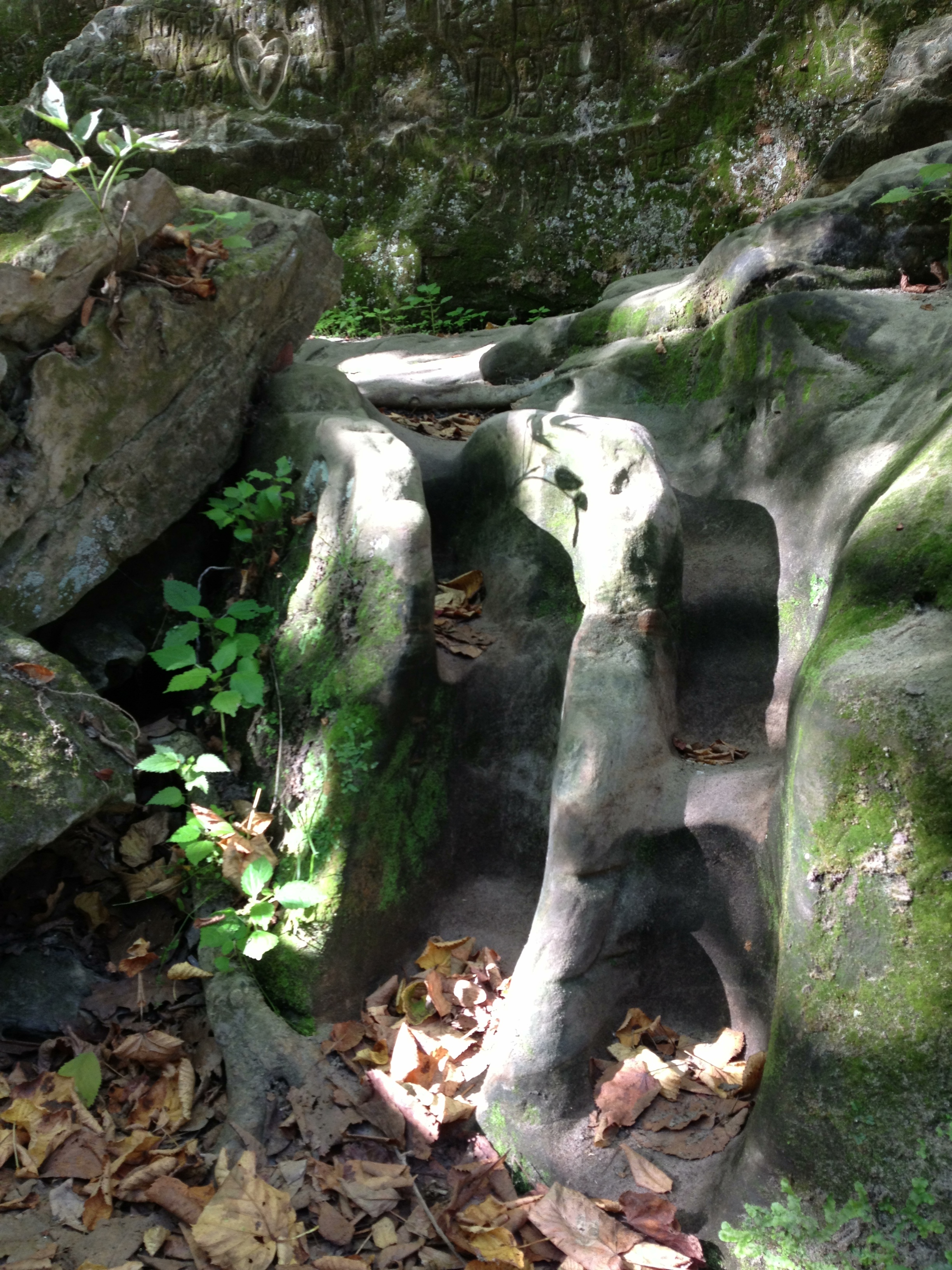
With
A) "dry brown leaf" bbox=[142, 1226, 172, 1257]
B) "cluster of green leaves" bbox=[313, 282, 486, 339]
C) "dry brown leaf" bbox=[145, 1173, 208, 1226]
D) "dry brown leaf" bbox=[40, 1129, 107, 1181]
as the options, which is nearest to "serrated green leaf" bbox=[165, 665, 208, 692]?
"dry brown leaf" bbox=[40, 1129, 107, 1181]

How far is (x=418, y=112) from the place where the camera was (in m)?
8.25

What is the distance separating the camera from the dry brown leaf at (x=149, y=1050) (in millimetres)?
3045

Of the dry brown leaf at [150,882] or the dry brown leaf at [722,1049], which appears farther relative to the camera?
the dry brown leaf at [150,882]

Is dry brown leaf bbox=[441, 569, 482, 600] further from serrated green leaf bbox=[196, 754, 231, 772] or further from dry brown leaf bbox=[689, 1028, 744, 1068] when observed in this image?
dry brown leaf bbox=[689, 1028, 744, 1068]

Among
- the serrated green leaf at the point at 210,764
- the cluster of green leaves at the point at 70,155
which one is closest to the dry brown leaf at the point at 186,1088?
the serrated green leaf at the point at 210,764

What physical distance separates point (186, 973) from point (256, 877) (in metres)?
0.39

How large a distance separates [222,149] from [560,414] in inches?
235

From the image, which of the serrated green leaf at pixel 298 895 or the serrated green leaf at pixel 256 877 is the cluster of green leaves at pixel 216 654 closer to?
the serrated green leaf at pixel 256 877

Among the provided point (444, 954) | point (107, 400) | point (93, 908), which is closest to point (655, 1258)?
point (444, 954)

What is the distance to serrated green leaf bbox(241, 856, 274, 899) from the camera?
10.4 ft

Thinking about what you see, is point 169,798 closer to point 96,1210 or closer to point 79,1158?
point 79,1158

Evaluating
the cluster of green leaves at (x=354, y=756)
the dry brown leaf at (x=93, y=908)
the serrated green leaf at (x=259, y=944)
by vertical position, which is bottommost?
the dry brown leaf at (x=93, y=908)

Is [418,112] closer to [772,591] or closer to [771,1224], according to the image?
[772,591]

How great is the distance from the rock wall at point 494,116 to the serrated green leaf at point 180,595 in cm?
512
